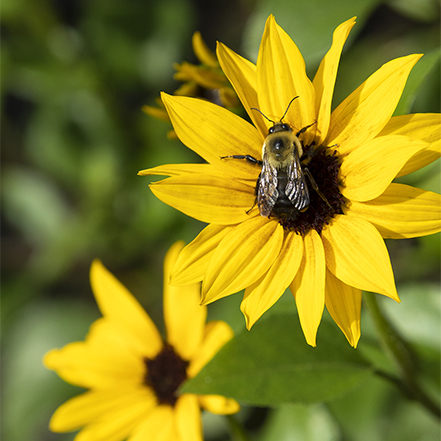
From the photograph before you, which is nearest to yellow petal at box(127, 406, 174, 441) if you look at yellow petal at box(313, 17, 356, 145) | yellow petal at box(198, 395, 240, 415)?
yellow petal at box(198, 395, 240, 415)

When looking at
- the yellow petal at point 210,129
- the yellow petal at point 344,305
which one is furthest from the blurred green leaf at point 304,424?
the yellow petal at point 210,129

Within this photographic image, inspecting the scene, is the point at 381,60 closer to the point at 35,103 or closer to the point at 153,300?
the point at 153,300

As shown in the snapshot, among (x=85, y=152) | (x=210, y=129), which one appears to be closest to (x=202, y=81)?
(x=210, y=129)

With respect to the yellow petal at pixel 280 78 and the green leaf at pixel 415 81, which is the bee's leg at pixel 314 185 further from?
the green leaf at pixel 415 81

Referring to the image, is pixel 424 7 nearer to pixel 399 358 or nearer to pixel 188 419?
pixel 399 358

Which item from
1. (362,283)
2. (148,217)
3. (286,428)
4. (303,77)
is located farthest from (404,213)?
(148,217)
